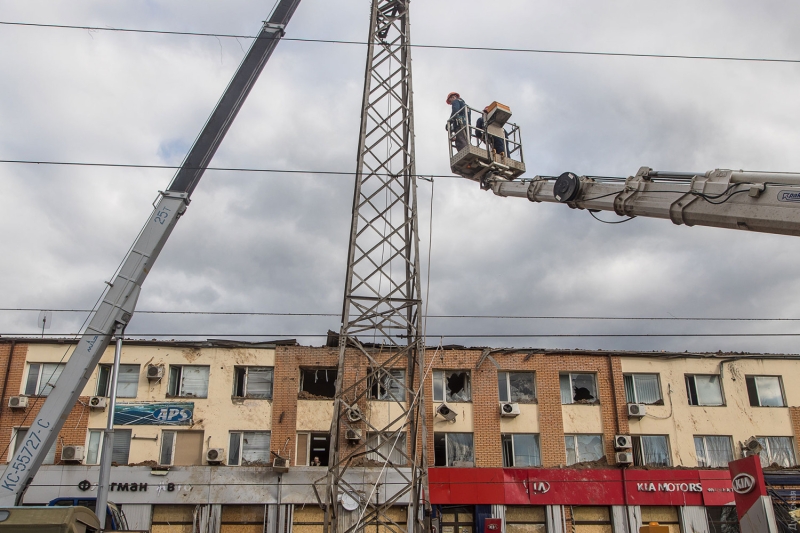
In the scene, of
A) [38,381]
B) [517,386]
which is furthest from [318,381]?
[38,381]

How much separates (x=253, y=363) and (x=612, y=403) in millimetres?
14362

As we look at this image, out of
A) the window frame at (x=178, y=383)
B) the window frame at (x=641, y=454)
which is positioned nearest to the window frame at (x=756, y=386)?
the window frame at (x=641, y=454)

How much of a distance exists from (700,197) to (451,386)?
17.0 meters

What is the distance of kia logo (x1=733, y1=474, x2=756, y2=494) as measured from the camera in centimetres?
1441

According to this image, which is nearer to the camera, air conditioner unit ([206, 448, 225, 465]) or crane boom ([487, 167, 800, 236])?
crane boom ([487, 167, 800, 236])

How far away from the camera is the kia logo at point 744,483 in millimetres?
14406

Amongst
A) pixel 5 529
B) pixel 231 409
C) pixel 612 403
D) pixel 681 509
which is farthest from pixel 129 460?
pixel 681 509

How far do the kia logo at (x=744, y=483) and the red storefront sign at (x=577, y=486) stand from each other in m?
10.0

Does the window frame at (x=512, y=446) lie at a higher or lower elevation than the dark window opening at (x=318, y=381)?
lower

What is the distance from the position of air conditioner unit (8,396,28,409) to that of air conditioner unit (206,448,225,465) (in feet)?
22.7

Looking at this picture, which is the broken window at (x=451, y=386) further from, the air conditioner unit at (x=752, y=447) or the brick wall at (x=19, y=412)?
the brick wall at (x=19, y=412)

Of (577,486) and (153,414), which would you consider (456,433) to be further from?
(153,414)

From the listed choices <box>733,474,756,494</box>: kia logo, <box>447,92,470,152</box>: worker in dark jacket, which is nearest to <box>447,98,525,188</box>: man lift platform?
<box>447,92,470,152</box>: worker in dark jacket

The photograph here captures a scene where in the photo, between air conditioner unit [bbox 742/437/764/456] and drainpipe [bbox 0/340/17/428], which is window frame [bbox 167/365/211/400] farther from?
air conditioner unit [bbox 742/437/764/456]
